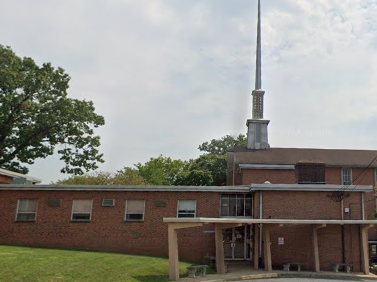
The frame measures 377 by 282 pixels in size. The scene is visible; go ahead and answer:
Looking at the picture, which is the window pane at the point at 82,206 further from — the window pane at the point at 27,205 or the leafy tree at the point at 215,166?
the leafy tree at the point at 215,166

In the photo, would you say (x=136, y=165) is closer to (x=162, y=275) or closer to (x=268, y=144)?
(x=268, y=144)

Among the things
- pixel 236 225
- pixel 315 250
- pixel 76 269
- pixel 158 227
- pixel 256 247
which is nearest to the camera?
pixel 76 269

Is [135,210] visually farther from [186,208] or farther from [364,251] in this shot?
[364,251]

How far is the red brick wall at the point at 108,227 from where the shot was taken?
21.6m

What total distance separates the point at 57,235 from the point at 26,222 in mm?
1937

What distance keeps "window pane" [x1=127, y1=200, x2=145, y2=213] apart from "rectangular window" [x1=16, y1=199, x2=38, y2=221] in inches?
207

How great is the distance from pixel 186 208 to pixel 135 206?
284 cm

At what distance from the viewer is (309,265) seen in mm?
20594

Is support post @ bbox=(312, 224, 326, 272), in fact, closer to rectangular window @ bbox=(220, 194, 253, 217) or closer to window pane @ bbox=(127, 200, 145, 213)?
rectangular window @ bbox=(220, 194, 253, 217)

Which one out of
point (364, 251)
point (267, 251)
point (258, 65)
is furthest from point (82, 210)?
point (258, 65)

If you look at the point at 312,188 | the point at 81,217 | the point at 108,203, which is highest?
the point at 312,188

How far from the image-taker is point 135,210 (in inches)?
873

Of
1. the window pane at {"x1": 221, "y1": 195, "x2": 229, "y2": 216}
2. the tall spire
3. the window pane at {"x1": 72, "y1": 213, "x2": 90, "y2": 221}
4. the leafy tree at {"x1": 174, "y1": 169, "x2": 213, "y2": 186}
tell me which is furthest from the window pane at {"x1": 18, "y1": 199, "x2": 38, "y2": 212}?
the tall spire

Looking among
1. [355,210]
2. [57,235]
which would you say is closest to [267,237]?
[355,210]
